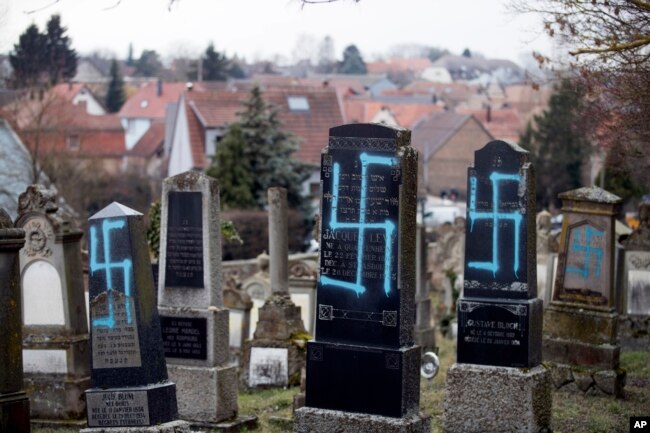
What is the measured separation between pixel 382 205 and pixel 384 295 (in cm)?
67

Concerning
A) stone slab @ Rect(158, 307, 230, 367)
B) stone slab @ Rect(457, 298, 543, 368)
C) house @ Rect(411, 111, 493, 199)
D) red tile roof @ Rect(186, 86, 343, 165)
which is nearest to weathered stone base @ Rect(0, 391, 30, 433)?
stone slab @ Rect(158, 307, 230, 367)

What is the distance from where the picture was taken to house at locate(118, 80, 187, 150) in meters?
82.8

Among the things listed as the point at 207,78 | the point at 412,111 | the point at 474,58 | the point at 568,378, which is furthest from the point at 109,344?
the point at 474,58

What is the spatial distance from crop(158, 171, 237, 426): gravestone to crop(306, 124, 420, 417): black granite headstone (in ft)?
9.47

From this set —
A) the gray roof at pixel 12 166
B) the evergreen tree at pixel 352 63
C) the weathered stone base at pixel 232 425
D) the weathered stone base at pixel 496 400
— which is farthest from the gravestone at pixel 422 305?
the evergreen tree at pixel 352 63

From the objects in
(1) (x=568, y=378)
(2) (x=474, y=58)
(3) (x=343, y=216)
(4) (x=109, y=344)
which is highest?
(2) (x=474, y=58)

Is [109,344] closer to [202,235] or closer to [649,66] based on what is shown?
[202,235]

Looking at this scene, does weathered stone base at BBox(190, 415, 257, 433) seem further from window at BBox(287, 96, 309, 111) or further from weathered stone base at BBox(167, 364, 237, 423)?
window at BBox(287, 96, 309, 111)

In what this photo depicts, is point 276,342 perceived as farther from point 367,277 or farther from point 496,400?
point 367,277

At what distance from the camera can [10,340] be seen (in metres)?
9.02

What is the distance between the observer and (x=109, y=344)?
9.04 m

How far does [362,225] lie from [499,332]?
2.09m

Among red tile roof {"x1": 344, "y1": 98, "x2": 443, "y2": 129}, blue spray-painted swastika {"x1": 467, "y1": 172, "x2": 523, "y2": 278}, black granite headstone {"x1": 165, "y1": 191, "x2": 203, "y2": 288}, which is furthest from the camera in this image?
red tile roof {"x1": 344, "y1": 98, "x2": 443, "y2": 129}

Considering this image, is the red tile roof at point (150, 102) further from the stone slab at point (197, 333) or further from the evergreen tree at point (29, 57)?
the stone slab at point (197, 333)
